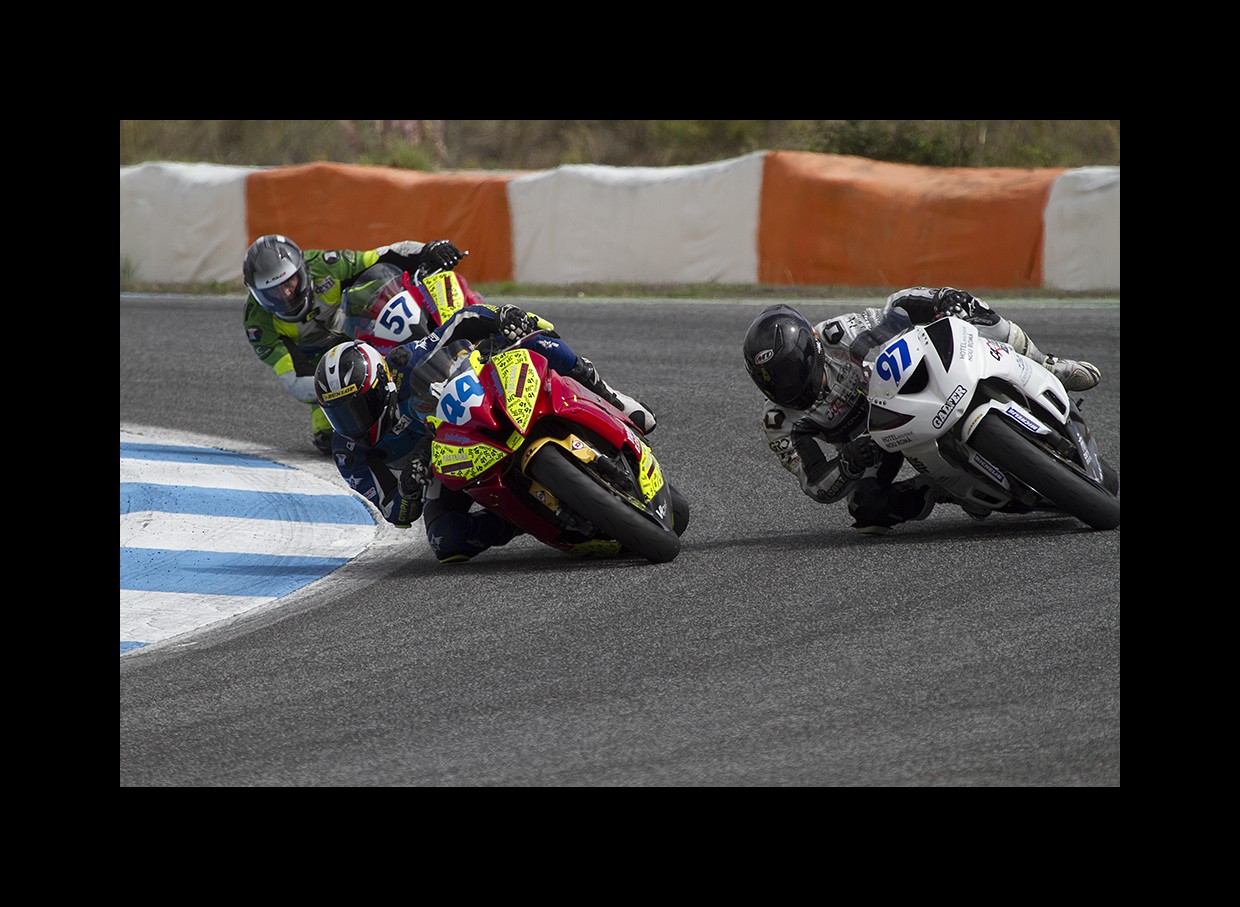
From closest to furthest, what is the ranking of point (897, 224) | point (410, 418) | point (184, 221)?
point (410, 418) < point (897, 224) < point (184, 221)

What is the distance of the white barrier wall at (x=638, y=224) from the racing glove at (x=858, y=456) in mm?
9046

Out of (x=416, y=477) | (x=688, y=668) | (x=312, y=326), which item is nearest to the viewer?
(x=688, y=668)

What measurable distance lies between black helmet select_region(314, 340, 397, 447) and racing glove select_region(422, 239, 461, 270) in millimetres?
2176

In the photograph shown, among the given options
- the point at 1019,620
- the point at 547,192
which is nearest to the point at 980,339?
the point at 1019,620

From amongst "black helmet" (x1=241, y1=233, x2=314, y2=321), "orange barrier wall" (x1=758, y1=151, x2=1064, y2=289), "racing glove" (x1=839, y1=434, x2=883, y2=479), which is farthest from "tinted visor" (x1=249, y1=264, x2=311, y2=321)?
"orange barrier wall" (x1=758, y1=151, x2=1064, y2=289)

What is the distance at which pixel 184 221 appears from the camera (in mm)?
18359

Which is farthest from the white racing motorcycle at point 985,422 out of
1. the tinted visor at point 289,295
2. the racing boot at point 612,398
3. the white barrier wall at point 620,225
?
the white barrier wall at point 620,225

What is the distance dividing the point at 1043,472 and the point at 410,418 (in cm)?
304

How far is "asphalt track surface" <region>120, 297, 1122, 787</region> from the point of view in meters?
4.34

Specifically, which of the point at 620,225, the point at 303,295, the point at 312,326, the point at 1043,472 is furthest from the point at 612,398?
the point at 620,225

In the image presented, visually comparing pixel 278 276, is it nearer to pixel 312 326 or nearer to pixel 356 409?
pixel 312 326

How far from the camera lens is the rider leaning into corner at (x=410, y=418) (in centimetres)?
724

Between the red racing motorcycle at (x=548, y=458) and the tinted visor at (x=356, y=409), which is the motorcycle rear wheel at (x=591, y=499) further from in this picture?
the tinted visor at (x=356, y=409)
